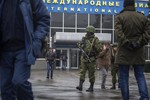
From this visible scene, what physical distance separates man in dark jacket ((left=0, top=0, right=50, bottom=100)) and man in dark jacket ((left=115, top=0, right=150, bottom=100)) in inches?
93.6

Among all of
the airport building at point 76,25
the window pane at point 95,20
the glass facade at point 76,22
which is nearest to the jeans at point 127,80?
the airport building at point 76,25

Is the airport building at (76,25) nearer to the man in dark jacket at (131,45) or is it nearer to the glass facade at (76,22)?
the glass facade at (76,22)

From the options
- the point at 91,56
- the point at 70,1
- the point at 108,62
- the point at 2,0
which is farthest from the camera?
the point at 70,1

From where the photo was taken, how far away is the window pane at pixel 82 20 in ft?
142

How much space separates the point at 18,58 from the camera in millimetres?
4973

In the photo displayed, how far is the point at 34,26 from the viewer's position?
5156 mm

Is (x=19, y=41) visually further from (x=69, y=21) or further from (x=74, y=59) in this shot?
(x=69, y=21)

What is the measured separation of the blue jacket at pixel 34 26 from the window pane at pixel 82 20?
3800cm

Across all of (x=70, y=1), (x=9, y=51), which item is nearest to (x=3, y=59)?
(x=9, y=51)

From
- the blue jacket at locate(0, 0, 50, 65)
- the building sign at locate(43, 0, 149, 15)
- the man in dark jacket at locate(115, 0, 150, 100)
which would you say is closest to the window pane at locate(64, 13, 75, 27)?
the building sign at locate(43, 0, 149, 15)

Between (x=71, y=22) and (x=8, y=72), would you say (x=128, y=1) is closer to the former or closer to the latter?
(x=8, y=72)

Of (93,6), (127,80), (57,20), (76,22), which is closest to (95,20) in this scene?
(76,22)

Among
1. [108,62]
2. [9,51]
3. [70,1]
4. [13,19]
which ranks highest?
[70,1]

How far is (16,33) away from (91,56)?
24.7ft
